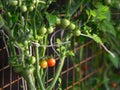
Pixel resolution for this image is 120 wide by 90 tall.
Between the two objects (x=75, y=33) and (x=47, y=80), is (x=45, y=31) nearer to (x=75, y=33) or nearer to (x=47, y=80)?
(x=75, y=33)

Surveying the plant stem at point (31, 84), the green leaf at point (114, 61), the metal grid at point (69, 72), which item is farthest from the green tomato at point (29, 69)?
the green leaf at point (114, 61)

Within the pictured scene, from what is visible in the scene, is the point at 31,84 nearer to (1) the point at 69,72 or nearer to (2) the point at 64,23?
(2) the point at 64,23

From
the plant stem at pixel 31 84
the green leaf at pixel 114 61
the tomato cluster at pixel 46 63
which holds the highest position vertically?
the tomato cluster at pixel 46 63

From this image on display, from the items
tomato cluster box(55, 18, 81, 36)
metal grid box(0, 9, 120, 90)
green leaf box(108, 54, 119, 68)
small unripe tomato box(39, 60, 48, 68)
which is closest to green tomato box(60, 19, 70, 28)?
tomato cluster box(55, 18, 81, 36)

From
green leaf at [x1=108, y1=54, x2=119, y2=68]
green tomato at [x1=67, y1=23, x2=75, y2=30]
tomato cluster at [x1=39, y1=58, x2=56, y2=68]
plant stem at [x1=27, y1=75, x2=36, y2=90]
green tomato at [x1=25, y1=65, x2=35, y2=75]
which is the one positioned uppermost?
green tomato at [x1=67, y1=23, x2=75, y2=30]

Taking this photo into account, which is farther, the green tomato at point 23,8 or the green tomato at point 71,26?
the green tomato at point 71,26

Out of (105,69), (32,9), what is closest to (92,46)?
(105,69)

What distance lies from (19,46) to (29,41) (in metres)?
0.05

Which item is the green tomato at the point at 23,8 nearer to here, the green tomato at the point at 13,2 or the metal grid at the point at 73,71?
the green tomato at the point at 13,2

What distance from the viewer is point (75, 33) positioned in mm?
2229

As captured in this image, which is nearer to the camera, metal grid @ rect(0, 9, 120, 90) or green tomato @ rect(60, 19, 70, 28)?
green tomato @ rect(60, 19, 70, 28)

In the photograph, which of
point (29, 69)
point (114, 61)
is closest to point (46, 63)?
point (29, 69)

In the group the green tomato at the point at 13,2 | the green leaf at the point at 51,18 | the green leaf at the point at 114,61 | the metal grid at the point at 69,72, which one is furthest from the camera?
the green leaf at the point at 114,61

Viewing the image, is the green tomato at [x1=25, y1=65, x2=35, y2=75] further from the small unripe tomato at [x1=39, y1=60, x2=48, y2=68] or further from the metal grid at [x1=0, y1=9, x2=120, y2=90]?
the metal grid at [x1=0, y1=9, x2=120, y2=90]
